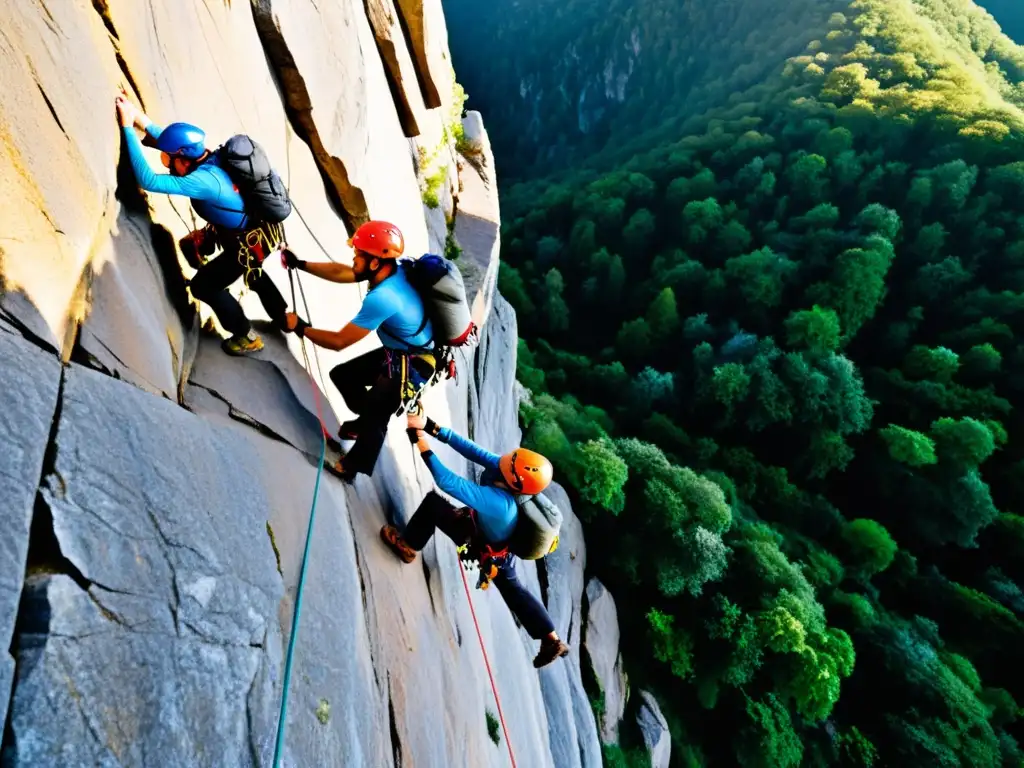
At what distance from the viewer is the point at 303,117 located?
6602 mm

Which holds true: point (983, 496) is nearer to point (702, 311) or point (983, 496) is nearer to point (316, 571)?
point (702, 311)

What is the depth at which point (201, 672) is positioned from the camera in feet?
8.34

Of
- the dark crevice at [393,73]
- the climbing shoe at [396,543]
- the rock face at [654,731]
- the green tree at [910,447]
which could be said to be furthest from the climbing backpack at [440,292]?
the green tree at [910,447]

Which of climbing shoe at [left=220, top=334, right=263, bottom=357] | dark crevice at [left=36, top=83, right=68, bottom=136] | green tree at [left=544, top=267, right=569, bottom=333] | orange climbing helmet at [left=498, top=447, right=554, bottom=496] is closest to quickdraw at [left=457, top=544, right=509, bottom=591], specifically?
orange climbing helmet at [left=498, top=447, right=554, bottom=496]

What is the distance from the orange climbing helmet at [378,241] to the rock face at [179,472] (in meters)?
1.26

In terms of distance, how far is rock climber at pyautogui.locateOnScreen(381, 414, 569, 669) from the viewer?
4793 millimetres

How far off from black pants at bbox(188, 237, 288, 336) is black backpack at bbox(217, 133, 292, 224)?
1.01 ft

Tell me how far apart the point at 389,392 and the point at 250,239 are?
1.49 m

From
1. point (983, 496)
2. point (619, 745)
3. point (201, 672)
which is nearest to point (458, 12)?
point (983, 496)

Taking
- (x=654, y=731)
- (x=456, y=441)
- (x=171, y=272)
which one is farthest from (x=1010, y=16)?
(x=171, y=272)

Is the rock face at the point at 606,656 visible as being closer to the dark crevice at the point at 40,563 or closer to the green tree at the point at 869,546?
the green tree at the point at 869,546

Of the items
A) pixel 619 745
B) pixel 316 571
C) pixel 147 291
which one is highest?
pixel 147 291

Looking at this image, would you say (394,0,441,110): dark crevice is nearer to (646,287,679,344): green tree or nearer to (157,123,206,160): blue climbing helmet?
(157,123,206,160): blue climbing helmet

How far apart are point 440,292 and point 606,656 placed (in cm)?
1786
